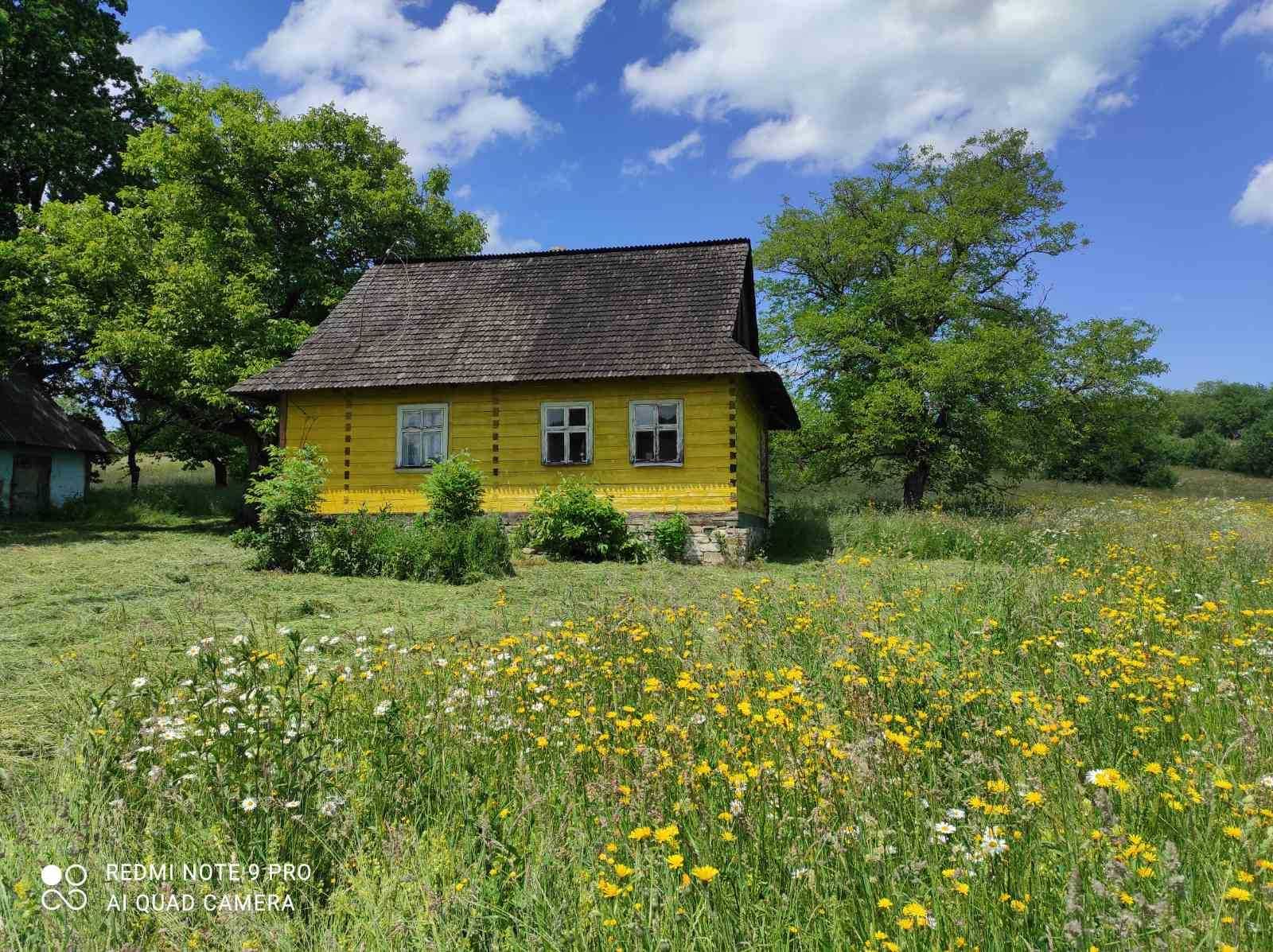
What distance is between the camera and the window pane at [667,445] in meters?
15.9

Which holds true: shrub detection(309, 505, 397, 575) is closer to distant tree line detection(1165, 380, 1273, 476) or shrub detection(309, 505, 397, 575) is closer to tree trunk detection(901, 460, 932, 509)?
tree trunk detection(901, 460, 932, 509)

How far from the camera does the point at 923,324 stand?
24.2 metres

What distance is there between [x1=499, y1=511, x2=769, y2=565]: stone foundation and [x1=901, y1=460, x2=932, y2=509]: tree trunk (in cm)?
915

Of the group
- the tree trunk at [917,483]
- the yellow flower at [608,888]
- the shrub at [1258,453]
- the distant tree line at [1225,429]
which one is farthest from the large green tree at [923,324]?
the shrub at [1258,453]

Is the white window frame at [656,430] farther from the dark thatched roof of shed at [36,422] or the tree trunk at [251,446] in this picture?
the dark thatched roof of shed at [36,422]

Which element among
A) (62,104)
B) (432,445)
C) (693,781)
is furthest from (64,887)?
(62,104)

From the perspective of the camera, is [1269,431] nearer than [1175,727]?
No

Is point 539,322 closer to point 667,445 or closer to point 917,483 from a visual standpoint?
point 667,445

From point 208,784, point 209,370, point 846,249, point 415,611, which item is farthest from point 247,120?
point 208,784

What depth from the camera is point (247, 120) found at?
22141 millimetres

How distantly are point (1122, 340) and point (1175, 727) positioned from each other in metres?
22.8

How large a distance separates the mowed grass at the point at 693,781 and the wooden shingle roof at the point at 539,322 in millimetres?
10510

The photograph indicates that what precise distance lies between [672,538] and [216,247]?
52.1 ft

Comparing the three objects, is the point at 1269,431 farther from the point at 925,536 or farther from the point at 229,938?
the point at 229,938
